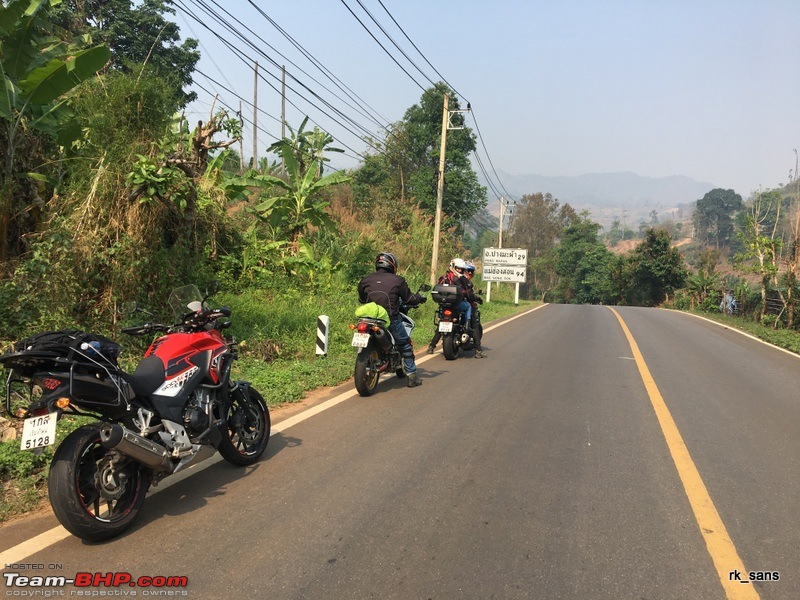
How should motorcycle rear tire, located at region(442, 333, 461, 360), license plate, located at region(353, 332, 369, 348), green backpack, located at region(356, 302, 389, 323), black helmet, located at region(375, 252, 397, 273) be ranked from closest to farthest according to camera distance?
license plate, located at region(353, 332, 369, 348)
green backpack, located at region(356, 302, 389, 323)
black helmet, located at region(375, 252, 397, 273)
motorcycle rear tire, located at region(442, 333, 461, 360)

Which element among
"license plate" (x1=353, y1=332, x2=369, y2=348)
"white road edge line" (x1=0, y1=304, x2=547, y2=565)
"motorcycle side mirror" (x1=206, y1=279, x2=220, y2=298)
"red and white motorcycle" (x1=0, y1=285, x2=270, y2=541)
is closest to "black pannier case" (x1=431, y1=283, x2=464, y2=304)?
"license plate" (x1=353, y1=332, x2=369, y2=348)

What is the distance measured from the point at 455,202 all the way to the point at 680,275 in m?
23.9

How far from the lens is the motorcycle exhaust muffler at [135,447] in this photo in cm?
323

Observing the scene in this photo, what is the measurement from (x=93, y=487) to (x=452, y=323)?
737 cm

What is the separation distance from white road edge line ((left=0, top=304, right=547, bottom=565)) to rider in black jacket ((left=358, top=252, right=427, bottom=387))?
96 centimetres

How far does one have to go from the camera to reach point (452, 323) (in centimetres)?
1008

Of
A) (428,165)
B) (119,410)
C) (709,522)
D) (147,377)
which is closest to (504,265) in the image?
(428,165)

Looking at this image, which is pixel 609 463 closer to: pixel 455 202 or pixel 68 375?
pixel 68 375

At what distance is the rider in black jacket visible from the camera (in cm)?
738

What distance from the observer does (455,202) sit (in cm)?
3997

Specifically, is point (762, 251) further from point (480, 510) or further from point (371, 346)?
point (480, 510)

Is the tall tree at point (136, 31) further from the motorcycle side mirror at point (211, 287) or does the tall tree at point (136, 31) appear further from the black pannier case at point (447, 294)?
the motorcycle side mirror at point (211, 287)

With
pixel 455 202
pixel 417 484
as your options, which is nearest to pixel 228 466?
pixel 417 484

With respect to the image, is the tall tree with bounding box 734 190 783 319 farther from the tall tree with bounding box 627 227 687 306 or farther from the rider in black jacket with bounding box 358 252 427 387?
the tall tree with bounding box 627 227 687 306
